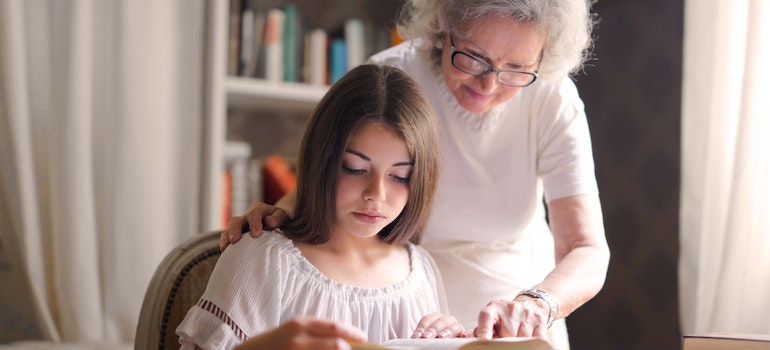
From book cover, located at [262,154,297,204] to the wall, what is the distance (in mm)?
1164

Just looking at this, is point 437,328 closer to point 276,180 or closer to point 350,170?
point 350,170

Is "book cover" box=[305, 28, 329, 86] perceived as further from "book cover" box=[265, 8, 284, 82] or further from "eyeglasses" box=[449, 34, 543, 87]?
"eyeglasses" box=[449, 34, 543, 87]

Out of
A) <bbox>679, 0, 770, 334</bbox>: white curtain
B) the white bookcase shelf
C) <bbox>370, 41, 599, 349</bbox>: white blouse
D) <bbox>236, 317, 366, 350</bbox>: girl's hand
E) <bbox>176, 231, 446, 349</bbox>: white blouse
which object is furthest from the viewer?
the white bookcase shelf

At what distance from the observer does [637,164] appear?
2771mm

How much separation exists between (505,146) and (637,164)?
52.1 inches

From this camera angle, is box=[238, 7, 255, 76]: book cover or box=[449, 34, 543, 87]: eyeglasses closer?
box=[449, 34, 543, 87]: eyeglasses

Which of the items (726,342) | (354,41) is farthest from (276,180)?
(726,342)

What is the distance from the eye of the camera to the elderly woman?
1401mm

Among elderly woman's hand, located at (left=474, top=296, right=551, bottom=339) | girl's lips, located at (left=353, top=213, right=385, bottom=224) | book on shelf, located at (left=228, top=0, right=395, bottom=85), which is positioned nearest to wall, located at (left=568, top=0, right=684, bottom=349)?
book on shelf, located at (left=228, top=0, right=395, bottom=85)

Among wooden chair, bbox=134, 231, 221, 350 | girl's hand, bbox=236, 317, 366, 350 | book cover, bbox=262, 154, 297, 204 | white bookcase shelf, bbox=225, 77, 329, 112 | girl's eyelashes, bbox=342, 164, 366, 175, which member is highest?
white bookcase shelf, bbox=225, 77, 329, 112

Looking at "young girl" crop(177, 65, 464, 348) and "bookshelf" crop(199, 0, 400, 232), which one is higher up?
"bookshelf" crop(199, 0, 400, 232)

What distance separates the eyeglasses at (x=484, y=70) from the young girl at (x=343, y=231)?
19 cm

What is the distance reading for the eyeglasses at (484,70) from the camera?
1.40 meters

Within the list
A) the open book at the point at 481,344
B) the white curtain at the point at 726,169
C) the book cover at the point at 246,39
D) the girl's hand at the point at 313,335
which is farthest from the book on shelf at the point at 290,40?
the girl's hand at the point at 313,335
